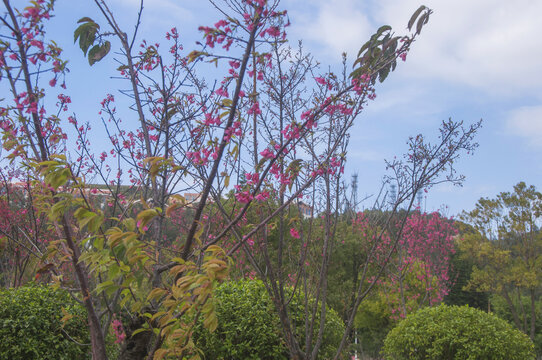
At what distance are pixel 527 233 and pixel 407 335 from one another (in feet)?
47.5

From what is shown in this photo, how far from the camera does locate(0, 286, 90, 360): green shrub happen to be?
4723 millimetres

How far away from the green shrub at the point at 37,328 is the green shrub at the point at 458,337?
4891 mm

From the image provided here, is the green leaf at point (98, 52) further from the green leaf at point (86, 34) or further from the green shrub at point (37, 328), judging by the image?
the green shrub at point (37, 328)

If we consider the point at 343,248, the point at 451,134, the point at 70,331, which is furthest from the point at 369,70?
the point at 343,248

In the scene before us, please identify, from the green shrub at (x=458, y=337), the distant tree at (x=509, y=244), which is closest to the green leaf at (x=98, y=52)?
the green shrub at (x=458, y=337)

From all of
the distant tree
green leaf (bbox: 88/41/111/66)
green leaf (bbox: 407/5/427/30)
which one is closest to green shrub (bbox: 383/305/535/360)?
green leaf (bbox: 407/5/427/30)

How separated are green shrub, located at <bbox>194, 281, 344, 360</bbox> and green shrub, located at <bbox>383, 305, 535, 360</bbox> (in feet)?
8.57

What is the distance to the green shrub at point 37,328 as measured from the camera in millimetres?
4723

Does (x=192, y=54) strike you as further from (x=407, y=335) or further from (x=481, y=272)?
(x=481, y=272)

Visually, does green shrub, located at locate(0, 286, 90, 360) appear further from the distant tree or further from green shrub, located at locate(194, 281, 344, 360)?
the distant tree

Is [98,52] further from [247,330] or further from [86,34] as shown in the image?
[247,330]

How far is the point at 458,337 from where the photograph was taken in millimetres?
6480

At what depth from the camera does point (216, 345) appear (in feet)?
15.2

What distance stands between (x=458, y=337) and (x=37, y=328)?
18.9 feet
